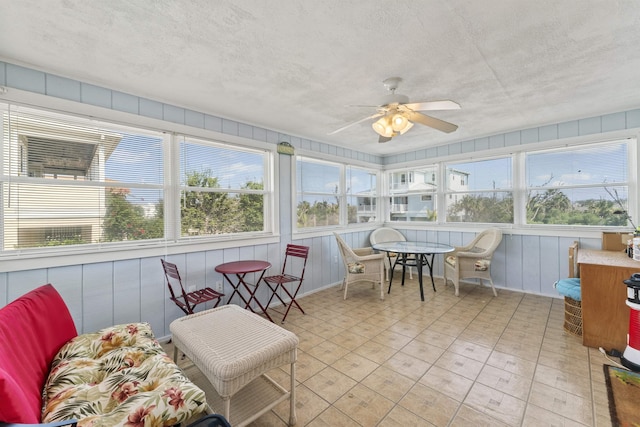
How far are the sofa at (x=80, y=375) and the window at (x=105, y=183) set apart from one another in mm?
830

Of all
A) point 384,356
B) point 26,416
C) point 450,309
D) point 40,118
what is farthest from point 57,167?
point 450,309

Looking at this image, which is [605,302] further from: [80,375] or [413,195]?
[80,375]

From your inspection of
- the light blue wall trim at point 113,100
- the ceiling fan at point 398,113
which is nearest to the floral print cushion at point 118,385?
the light blue wall trim at point 113,100

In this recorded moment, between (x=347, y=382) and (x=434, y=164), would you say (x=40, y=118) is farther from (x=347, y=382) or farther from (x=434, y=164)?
Answer: (x=434, y=164)

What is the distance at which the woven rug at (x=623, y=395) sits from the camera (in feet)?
5.53

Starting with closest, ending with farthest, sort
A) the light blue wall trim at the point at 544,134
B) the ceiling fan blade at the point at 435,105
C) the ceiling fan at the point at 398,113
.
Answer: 1. the ceiling fan blade at the point at 435,105
2. the ceiling fan at the point at 398,113
3. the light blue wall trim at the point at 544,134

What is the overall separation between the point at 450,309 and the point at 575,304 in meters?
1.22

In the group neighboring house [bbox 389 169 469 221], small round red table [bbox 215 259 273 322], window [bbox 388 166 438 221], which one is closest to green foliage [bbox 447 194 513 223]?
neighboring house [bbox 389 169 469 221]

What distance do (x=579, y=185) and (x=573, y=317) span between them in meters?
1.97

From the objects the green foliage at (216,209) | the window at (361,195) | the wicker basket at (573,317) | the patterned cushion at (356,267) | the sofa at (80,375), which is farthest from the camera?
the window at (361,195)

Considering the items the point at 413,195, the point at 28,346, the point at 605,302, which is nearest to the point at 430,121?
the point at 605,302

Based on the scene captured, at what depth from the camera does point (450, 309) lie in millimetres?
3527

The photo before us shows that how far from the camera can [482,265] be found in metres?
3.96

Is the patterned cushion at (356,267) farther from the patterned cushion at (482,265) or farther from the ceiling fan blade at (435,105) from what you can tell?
the ceiling fan blade at (435,105)
